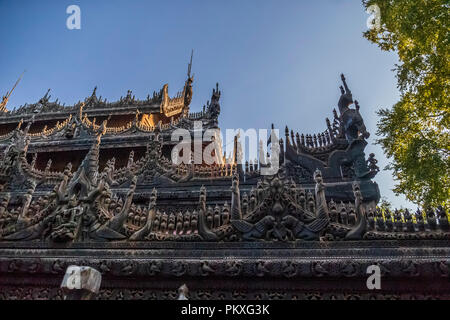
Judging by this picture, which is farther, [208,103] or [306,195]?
[208,103]

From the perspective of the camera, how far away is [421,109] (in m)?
12.1

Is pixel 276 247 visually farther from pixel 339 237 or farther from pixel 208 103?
pixel 208 103

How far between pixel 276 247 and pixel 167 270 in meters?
1.81

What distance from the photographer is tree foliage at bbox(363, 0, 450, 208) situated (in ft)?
35.4

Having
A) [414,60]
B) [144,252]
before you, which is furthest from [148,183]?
→ [414,60]

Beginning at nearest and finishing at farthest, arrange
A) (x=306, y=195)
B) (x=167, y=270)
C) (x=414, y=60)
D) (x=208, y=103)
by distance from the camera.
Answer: (x=167, y=270) < (x=306, y=195) < (x=414, y=60) < (x=208, y=103)

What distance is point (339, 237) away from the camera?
4.80 m

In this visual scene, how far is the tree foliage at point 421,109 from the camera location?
1078cm

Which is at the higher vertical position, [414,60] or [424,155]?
[414,60]

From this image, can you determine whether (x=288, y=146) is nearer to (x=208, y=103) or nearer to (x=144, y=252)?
(x=144, y=252)

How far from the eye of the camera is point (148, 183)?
11.5 metres
